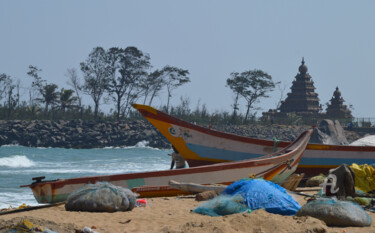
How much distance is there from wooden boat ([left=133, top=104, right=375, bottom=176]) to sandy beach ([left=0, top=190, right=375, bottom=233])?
492cm

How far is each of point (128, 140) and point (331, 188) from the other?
4355 cm

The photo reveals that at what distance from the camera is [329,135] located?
42.4 meters

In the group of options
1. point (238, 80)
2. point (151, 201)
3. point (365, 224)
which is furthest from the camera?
point (238, 80)

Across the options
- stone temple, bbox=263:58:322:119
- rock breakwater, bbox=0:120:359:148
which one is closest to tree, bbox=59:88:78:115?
rock breakwater, bbox=0:120:359:148

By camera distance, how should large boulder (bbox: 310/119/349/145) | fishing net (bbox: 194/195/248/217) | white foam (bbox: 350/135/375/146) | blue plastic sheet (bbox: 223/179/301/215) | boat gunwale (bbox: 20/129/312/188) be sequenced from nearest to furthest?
fishing net (bbox: 194/195/248/217) < blue plastic sheet (bbox: 223/179/301/215) < boat gunwale (bbox: 20/129/312/188) < white foam (bbox: 350/135/375/146) < large boulder (bbox: 310/119/349/145)

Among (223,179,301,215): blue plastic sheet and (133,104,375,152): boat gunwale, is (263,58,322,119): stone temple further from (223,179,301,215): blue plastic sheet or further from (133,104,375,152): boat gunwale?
(223,179,301,215): blue plastic sheet

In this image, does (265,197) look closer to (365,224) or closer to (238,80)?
(365,224)

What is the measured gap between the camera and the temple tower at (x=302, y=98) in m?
59.6

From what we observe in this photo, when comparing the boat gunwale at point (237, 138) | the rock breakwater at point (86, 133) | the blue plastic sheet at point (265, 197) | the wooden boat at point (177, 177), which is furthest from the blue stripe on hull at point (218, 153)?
the rock breakwater at point (86, 133)

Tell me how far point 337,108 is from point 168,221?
176 ft

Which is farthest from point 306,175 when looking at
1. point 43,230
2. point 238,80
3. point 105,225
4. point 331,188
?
point 238,80

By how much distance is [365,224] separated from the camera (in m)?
6.30

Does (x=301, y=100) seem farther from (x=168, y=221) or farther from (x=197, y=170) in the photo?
(x=168, y=221)

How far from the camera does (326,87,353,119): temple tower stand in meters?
57.0
